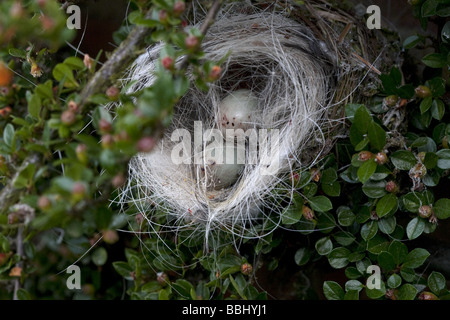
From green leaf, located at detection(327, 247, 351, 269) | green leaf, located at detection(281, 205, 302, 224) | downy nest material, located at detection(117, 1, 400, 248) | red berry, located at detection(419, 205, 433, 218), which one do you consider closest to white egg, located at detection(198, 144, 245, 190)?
downy nest material, located at detection(117, 1, 400, 248)

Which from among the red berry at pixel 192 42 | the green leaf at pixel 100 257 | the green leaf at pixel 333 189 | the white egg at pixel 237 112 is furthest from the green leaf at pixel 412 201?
the green leaf at pixel 100 257

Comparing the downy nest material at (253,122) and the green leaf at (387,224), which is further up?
the downy nest material at (253,122)

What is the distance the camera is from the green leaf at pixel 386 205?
89 cm

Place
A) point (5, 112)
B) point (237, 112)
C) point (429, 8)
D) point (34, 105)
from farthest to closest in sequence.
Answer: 1. point (237, 112)
2. point (429, 8)
3. point (5, 112)
4. point (34, 105)

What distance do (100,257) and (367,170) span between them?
0.58m

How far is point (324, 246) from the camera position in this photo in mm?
958

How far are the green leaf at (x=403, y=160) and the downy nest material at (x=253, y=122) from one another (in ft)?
0.41

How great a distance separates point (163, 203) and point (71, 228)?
0.40 meters

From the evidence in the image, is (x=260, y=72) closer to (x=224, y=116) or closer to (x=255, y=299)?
(x=224, y=116)

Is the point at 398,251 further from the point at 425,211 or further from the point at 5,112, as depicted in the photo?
the point at 5,112

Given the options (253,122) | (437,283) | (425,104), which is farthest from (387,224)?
(253,122)

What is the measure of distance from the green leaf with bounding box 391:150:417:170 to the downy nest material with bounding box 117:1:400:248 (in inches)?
5.0

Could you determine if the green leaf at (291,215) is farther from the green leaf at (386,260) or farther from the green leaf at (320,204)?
the green leaf at (386,260)

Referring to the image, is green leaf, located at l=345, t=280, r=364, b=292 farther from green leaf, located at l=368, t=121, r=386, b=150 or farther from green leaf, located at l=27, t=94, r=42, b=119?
green leaf, located at l=27, t=94, r=42, b=119
